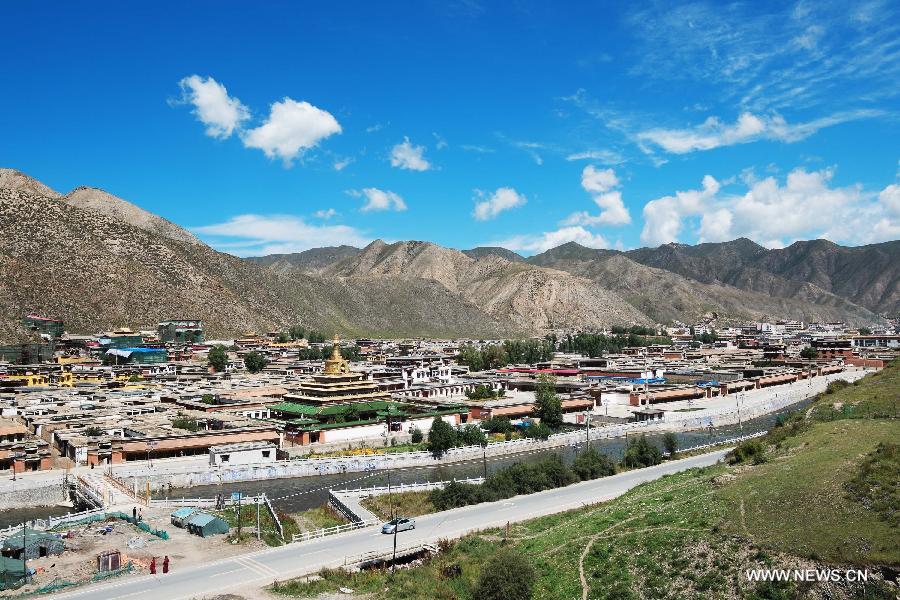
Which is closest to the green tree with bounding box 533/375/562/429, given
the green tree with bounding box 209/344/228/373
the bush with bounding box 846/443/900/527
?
the bush with bounding box 846/443/900/527

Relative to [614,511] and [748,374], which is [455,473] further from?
[748,374]

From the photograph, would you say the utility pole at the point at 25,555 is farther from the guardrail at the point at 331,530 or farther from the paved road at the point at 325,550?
the guardrail at the point at 331,530

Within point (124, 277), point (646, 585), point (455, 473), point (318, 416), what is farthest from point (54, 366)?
point (646, 585)

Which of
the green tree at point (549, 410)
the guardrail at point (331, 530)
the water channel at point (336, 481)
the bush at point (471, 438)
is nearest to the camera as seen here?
the guardrail at point (331, 530)

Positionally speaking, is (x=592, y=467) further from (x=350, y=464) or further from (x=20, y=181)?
(x=20, y=181)

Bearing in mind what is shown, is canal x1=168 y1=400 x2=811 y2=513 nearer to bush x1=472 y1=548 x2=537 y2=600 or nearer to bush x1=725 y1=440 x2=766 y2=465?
bush x1=725 y1=440 x2=766 y2=465

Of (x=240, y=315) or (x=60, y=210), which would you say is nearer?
(x=60, y=210)

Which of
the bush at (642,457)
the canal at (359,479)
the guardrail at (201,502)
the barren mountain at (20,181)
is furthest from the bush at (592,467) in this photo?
the barren mountain at (20,181)
